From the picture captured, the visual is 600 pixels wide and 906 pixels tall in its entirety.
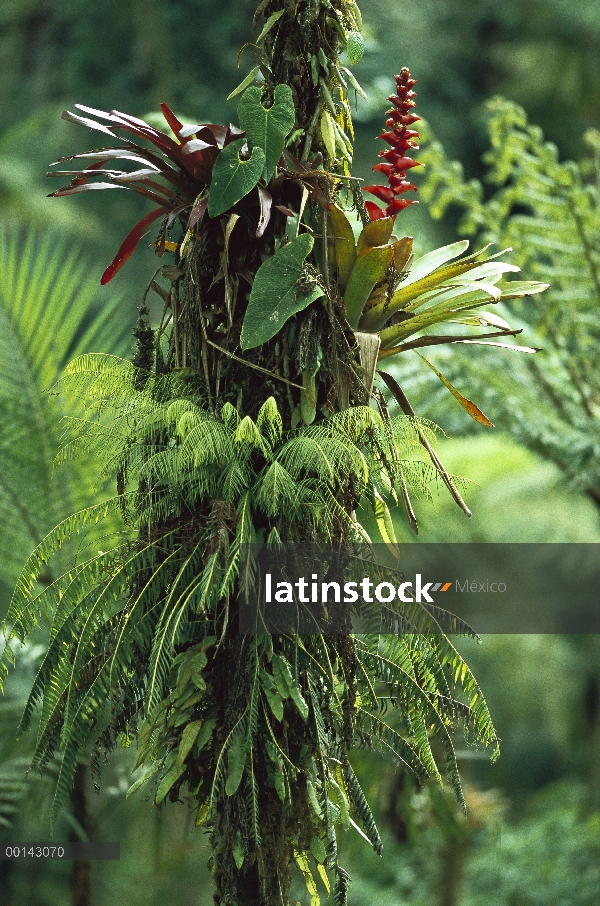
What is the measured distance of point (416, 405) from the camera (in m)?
2.28

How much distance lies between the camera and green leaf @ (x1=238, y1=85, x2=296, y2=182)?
76 centimetres

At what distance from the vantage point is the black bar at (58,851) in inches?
46.2

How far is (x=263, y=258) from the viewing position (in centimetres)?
79

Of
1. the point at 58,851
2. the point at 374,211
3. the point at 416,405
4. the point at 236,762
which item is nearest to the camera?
the point at 236,762

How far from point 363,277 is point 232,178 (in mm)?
144

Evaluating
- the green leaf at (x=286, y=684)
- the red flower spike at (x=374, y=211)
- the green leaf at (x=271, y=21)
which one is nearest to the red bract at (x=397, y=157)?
the red flower spike at (x=374, y=211)

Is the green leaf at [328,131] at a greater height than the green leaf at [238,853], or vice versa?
the green leaf at [328,131]

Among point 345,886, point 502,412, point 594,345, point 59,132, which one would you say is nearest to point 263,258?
point 345,886

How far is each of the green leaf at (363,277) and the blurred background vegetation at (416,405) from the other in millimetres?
730

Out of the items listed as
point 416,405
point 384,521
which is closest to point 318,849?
point 384,521

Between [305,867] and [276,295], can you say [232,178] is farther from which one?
[305,867]

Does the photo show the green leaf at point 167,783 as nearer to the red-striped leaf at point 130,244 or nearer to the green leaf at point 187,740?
the green leaf at point 187,740

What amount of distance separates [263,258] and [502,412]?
149cm

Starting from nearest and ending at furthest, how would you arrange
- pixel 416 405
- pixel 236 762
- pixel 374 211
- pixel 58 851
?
pixel 236 762
pixel 374 211
pixel 58 851
pixel 416 405
